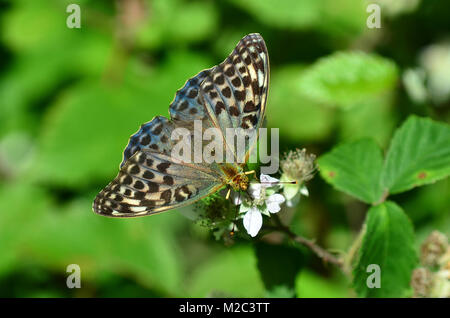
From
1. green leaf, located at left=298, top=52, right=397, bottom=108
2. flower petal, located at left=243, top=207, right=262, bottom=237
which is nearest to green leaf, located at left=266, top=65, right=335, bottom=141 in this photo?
green leaf, located at left=298, top=52, right=397, bottom=108

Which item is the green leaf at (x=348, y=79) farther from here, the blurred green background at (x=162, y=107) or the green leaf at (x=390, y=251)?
the green leaf at (x=390, y=251)

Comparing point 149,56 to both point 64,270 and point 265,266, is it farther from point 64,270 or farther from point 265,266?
point 265,266

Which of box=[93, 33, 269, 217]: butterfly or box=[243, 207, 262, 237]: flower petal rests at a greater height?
box=[93, 33, 269, 217]: butterfly

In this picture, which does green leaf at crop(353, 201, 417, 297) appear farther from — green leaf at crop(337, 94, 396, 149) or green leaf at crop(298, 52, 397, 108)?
green leaf at crop(337, 94, 396, 149)

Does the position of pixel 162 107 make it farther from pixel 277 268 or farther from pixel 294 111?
pixel 277 268

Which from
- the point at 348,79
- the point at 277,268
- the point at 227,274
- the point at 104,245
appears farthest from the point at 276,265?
the point at 104,245

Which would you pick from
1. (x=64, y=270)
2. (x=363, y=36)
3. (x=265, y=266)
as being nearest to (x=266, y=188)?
(x=265, y=266)
